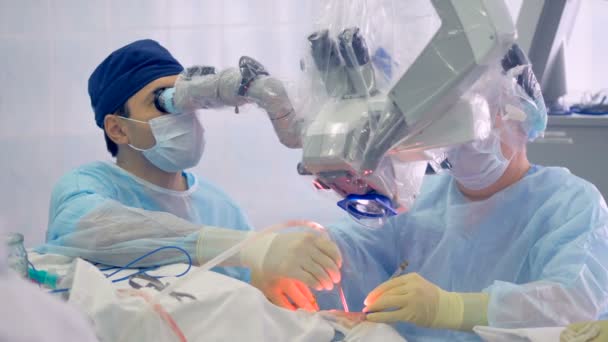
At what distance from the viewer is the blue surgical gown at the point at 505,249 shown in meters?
1.28

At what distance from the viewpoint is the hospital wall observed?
2844 mm

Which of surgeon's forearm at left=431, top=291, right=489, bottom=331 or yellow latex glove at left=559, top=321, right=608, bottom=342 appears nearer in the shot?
yellow latex glove at left=559, top=321, right=608, bottom=342

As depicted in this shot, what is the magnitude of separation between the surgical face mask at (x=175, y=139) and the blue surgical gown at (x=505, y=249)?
53 centimetres

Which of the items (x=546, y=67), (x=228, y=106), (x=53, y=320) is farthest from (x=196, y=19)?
(x=53, y=320)

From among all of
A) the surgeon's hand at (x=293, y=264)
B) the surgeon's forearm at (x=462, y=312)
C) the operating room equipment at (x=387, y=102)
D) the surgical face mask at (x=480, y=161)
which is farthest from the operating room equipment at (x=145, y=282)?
the surgical face mask at (x=480, y=161)

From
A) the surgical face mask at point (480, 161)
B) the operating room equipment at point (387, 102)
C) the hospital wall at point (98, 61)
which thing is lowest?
the hospital wall at point (98, 61)

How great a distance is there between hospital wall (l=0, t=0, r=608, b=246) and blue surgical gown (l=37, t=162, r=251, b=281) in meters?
0.85

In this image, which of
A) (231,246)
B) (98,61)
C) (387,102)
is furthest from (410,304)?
(98,61)

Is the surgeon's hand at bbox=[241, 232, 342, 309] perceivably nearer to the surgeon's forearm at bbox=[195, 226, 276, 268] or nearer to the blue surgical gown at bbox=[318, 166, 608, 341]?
the surgeon's forearm at bbox=[195, 226, 276, 268]

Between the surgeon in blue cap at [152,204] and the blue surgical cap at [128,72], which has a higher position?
the blue surgical cap at [128,72]

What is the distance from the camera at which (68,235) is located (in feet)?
5.71

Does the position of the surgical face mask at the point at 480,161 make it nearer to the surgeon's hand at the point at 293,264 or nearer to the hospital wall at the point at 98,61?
the surgeon's hand at the point at 293,264

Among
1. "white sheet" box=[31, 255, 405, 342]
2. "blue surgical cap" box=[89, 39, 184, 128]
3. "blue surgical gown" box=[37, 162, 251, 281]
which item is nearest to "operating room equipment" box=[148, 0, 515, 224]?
"white sheet" box=[31, 255, 405, 342]

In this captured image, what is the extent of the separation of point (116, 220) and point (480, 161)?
3.10 ft
